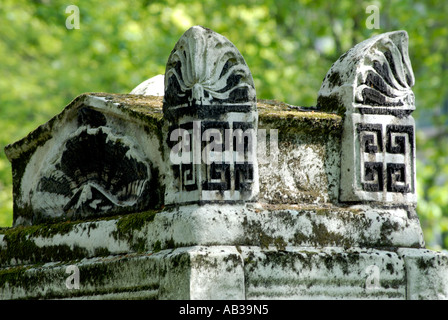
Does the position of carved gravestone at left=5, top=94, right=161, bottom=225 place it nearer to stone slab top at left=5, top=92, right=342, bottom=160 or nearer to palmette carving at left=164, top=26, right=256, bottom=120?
stone slab top at left=5, top=92, right=342, bottom=160

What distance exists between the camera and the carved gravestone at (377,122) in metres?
4.02

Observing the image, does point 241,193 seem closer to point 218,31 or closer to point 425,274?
point 425,274

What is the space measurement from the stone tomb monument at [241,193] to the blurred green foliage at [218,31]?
22.1 ft

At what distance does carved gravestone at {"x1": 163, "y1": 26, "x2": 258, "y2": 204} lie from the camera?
368 cm

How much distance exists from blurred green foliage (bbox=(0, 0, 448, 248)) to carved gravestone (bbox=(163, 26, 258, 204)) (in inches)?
282

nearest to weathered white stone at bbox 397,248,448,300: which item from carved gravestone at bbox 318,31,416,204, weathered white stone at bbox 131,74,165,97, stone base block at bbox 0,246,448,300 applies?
stone base block at bbox 0,246,448,300

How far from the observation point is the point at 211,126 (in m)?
3.70

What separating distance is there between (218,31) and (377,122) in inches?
296

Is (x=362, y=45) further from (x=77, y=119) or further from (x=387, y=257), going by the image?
(x=77, y=119)

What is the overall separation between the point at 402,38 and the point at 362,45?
0.23 m

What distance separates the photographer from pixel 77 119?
4637 millimetres

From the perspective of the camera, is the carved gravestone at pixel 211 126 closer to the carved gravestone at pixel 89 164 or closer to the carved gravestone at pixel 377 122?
the carved gravestone at pixel 89 164

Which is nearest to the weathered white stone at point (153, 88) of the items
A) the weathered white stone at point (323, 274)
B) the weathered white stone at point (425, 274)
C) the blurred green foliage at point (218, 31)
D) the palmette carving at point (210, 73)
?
the palmette carving at point (210, 73)
